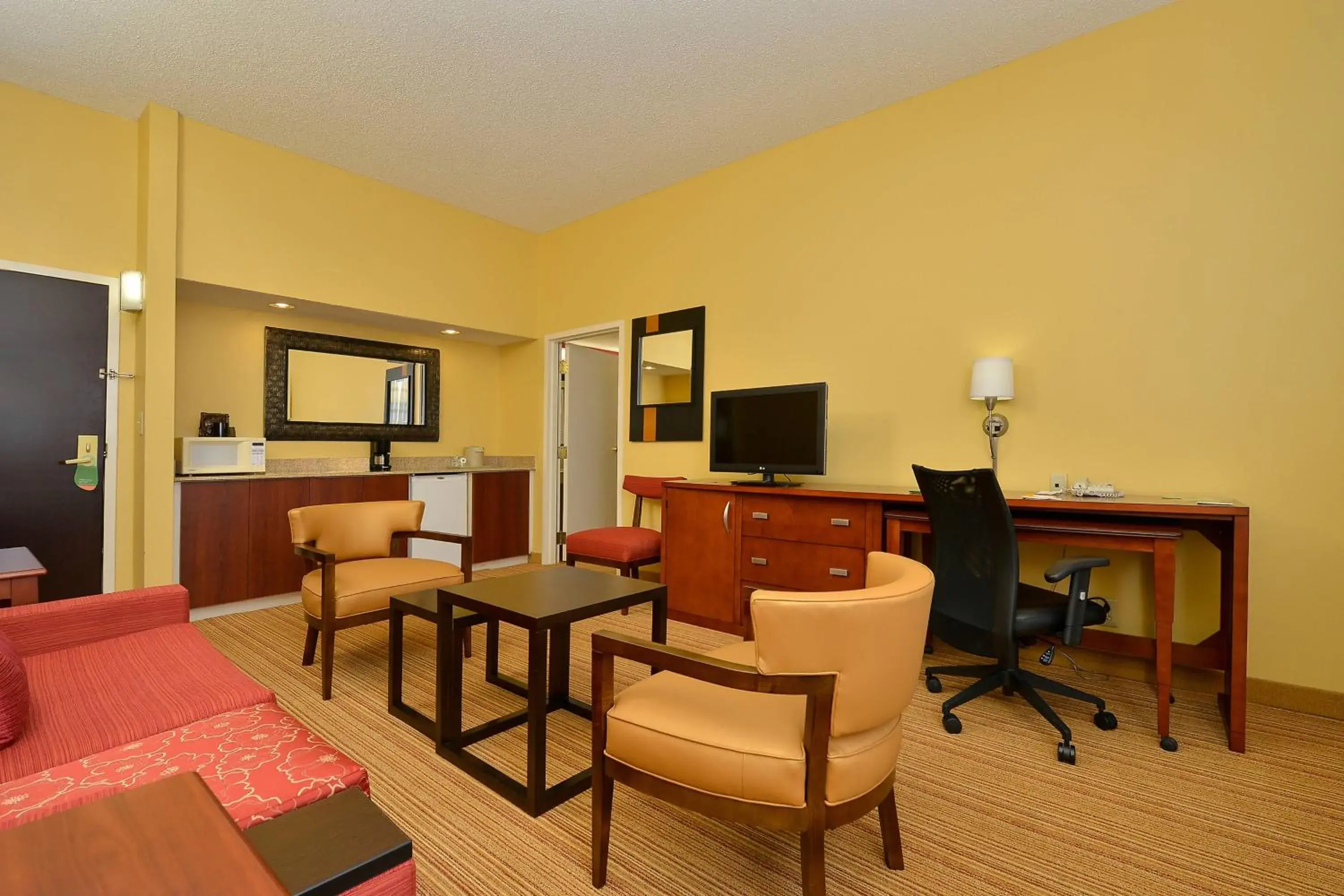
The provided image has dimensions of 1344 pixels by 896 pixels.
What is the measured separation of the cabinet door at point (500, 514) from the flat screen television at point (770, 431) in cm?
232

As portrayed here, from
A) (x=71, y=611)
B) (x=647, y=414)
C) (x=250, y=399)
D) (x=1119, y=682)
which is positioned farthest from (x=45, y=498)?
(x=1119, y=682)

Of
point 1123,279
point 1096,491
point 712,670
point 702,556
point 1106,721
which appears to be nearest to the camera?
point 712,670

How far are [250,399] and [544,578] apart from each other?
349 centimetres

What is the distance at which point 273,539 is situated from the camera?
4.16 m

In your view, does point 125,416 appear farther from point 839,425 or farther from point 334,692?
point 839,425

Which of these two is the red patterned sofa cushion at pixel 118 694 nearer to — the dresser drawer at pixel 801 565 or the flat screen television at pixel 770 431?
the dresser drawer at pixel 801 565

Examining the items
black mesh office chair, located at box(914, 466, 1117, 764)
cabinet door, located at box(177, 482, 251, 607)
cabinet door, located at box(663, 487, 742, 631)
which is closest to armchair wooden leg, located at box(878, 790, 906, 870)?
black mesh office chair, located at box(914, 466, 1117, 764)

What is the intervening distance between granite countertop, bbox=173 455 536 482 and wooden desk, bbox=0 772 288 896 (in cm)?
382

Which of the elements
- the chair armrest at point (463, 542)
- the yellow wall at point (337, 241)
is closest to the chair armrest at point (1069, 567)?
the chair armrest at point (463, 542)

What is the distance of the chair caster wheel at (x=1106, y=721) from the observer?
7.84ft

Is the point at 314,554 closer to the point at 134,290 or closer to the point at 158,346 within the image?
the point at 158,346

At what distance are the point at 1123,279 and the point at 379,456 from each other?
5.17 meters

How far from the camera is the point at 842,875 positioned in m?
1.56

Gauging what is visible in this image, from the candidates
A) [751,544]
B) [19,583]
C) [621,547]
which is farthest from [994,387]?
[19,583]
